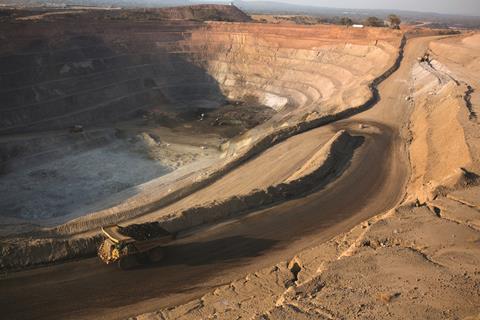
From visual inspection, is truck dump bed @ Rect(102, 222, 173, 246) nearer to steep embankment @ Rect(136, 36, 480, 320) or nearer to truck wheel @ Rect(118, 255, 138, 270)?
truck wheel @ Rect(118, 255, 138, 270)

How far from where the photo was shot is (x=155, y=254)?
1573 cm

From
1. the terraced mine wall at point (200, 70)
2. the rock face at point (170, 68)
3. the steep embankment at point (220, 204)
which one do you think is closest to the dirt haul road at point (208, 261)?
the steep embankment at point (220, 204)

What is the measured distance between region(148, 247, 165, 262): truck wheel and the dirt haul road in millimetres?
272

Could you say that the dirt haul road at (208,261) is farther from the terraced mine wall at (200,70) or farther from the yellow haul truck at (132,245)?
the terraced mine wall at (200,70)

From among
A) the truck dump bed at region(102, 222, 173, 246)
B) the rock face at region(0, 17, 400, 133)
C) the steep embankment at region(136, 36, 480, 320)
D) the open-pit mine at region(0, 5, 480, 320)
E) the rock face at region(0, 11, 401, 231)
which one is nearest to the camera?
the steep embankment at region(136, 36, 480, 320)

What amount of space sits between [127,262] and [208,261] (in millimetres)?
2917

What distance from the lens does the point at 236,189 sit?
2611cm

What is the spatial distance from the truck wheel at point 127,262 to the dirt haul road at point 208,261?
24 cm

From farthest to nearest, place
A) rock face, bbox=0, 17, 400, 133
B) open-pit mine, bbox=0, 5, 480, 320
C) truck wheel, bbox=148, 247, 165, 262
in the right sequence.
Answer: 1. rock face, bbox=0, 17, 400, 133
2. truck wheel, bbox=148, 247, 165, 262
3. open-pit mine, bbox=0, 5, 480, 320

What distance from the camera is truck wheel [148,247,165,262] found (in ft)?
51.3

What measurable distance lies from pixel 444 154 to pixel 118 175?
83.3 ft

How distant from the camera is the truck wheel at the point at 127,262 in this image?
1496cm

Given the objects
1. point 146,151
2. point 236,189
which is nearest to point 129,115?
point 146,151

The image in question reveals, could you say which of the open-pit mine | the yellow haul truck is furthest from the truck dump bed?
the open-pit mine
